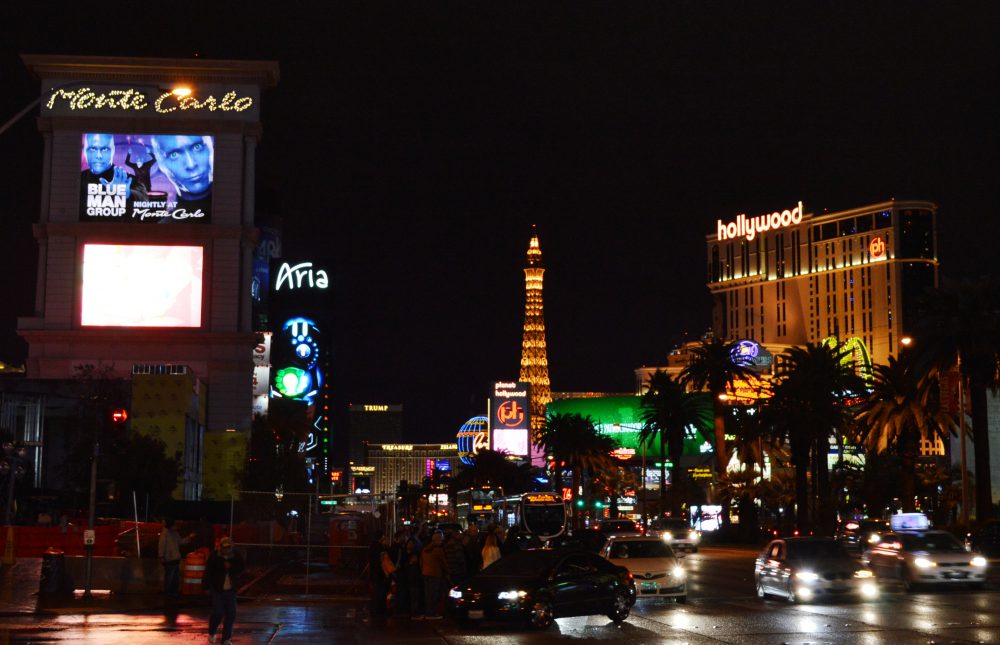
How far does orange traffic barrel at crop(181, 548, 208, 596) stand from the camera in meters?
31.2

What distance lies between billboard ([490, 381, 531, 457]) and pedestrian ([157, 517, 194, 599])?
164 meters

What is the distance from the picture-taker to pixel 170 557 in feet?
100

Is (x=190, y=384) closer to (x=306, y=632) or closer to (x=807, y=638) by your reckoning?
(x=306, y=632)

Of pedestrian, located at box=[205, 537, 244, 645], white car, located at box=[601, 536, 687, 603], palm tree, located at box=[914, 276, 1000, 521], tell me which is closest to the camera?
pedestrian, located at box=[205, 537, 244, 645]

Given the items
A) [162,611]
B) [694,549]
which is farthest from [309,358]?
[162,611]

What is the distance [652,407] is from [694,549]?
3874 centimetres

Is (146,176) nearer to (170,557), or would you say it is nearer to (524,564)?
(170,557)

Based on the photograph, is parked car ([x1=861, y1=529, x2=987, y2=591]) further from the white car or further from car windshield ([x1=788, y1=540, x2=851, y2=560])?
the white car

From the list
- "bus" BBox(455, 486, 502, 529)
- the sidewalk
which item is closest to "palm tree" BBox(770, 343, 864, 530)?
"bus" BBox(455, 486, 502, 529)

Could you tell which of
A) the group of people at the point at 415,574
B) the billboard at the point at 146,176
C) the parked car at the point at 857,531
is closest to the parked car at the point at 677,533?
the parked car at the point at 857,531

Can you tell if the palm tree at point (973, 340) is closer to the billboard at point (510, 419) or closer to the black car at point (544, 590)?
the black car at point (544, 590)

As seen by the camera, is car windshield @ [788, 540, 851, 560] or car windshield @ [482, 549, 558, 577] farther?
car windshield @ [788, 540, 851, 560]

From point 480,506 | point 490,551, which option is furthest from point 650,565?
point 480,506

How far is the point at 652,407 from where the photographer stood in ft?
329
